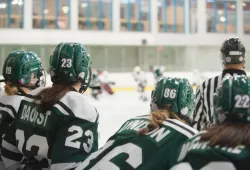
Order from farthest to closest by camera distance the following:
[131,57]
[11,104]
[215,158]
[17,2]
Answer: [131,57]
[17,2]
[11,104]
[215,158]

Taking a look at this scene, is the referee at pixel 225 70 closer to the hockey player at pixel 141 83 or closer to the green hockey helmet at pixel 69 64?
the green hockey helmet at pixel 69 64

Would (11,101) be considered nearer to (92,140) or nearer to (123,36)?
(92,140)

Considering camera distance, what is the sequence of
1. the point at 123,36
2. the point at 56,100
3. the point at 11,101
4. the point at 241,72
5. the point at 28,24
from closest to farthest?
the point at 56,100 < the point at 11,101 < the point at 241,72 < the point at 28,24 < the point at 123,36

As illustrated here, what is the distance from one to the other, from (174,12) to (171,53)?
2.16 metres

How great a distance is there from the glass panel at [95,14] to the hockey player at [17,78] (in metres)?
14.3

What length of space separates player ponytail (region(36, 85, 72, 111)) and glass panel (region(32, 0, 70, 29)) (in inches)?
560

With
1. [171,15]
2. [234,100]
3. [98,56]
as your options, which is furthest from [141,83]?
[234,100]

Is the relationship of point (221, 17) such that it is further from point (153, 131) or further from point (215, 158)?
point (215, 158)

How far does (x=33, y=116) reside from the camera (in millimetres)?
1800

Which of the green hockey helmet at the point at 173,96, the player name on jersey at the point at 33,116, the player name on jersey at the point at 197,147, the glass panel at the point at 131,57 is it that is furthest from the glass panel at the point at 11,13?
the player name on jersey at the point at 197,147

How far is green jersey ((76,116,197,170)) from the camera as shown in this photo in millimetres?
1396

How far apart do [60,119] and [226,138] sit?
715 millimetres

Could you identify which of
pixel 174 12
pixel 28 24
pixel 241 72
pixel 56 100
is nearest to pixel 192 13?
pixel 174 12

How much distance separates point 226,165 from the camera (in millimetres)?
1111
